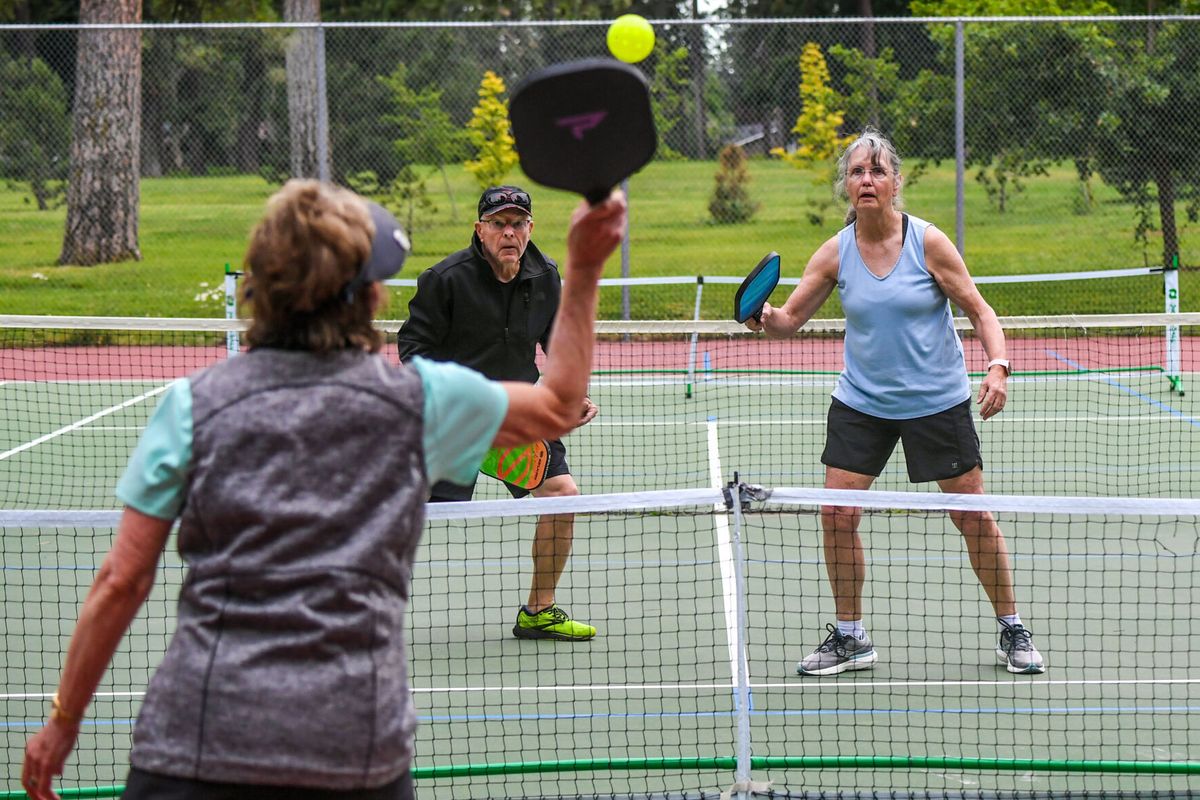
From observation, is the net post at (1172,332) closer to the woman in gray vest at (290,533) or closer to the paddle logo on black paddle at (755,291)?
the paddle logo on black paddle at (755,291)

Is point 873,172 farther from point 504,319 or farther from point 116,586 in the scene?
point 116,586

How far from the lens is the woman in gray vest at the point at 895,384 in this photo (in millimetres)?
5027

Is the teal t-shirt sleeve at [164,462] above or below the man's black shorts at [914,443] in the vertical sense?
above

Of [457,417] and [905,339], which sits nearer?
[457,417]

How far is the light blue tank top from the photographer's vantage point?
16.5 ft

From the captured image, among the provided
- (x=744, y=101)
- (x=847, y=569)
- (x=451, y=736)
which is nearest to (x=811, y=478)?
(x=847, y=569)

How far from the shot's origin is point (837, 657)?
16.8 ft

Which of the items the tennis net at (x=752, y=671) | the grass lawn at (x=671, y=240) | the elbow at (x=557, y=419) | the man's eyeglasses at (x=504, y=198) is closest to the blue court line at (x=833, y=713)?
the tennis net at (x=752, y=671)

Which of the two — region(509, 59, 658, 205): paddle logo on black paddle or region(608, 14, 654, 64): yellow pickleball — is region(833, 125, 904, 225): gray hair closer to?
region(608, 14, 654, 64): yellow pickleball

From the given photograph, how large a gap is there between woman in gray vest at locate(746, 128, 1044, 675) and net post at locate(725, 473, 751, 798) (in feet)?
3.83

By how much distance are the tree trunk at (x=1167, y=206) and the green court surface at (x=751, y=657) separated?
6255mm

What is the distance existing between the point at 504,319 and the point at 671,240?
11.3 m

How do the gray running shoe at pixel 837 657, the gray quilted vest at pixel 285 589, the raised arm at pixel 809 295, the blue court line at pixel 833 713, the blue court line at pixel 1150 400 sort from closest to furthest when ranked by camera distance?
the gray quilted vest at pixel 285 589 → the blue court line at pixel 833 713 → the gray running shoe at pixel 837 657 → the raised arm at pixel 809 295 → the blue court line at pixel 1150 400

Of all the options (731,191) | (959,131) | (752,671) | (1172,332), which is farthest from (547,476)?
(731,191)
